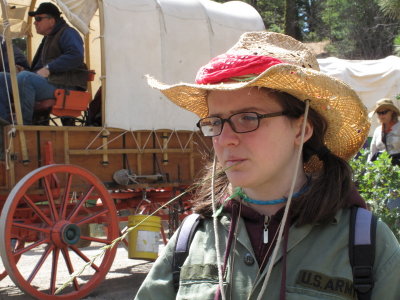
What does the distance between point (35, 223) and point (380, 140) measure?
3971 millimetres

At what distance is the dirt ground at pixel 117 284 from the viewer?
5.95m

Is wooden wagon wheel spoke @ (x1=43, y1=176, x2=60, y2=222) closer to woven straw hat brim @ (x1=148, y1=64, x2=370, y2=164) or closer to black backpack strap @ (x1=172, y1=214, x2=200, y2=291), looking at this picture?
woven straw hat brim @ (x1=148, y1=64, x2=370, y2=164)

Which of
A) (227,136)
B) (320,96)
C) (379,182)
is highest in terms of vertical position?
(320,96)

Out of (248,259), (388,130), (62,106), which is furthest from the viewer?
(388,130)

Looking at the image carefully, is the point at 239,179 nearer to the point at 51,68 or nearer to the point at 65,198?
the point at 65,198

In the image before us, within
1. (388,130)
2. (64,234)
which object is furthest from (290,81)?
(388,130)

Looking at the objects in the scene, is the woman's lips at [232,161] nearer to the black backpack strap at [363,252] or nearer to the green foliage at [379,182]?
the black backpack strap at [363,252]

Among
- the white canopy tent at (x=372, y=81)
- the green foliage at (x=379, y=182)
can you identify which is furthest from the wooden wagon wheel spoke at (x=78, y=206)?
the white canopy tent at (x=372, y=81)

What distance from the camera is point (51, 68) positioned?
596 centimetres

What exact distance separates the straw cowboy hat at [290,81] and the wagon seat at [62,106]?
4084 mm

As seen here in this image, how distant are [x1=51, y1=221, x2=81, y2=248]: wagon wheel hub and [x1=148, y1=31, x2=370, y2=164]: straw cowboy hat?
11.8 ft

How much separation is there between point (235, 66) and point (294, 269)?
61cm

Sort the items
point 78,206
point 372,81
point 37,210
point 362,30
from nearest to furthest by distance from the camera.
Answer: point 37,210 → point 78,206 → point 372,81 → point 362,30

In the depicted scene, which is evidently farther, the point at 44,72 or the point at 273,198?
the point at 44,72
